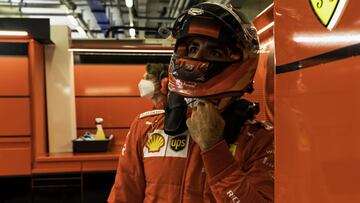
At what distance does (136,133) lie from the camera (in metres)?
1.47

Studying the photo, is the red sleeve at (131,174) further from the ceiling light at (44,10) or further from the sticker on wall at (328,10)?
the ceiling light at (44,10)

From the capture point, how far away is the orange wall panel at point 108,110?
5758 millimetres

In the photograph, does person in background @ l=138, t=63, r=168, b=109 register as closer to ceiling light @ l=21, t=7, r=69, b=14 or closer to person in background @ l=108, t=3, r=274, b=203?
person in background @ l=108, t=3, r=274, b=203

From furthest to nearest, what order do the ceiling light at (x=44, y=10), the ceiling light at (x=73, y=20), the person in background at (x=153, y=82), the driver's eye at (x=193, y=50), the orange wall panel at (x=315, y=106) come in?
the ceiling light at (x=44, y=10), the ceiling light at (x=73, y=20), the person in background at (x=153, y=82), the driver's eye at (x=193, y=50), the orange wall panel at (x=315, y=106)

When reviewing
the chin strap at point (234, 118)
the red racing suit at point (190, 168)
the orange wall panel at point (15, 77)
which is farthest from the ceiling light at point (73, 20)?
the chin strap at point (234, 118)

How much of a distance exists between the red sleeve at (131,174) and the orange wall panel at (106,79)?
444cm

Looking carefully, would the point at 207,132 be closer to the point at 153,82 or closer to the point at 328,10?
the point at 328,10

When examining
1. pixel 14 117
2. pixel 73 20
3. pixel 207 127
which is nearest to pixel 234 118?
pixel 207 127

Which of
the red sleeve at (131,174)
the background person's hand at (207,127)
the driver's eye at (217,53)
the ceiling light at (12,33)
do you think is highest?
the ceiling light at (12,33)

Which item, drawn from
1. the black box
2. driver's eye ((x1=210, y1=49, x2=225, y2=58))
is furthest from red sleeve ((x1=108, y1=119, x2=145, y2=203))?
the black box

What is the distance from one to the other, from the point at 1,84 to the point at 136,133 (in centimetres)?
407

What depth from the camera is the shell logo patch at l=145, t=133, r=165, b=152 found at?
138cm

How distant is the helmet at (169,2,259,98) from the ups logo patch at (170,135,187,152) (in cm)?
20

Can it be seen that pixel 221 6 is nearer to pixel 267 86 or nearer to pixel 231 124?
pixel 231 124
